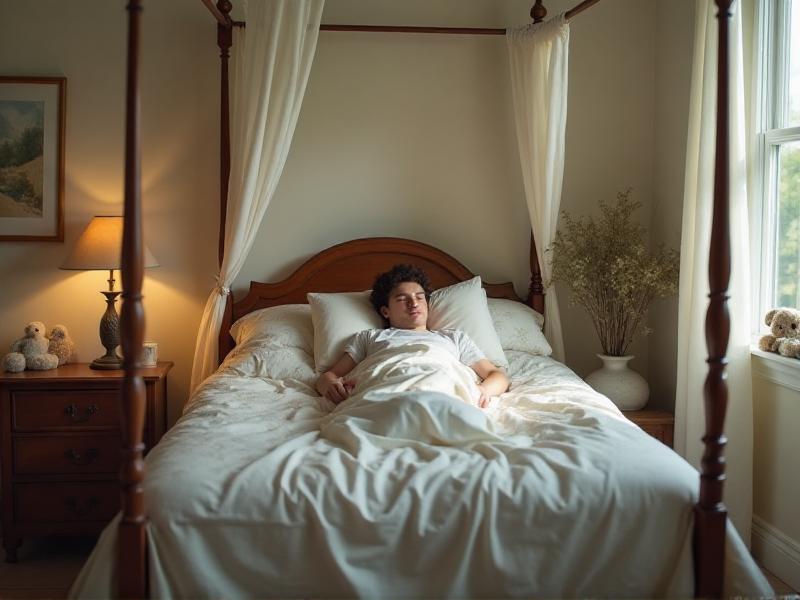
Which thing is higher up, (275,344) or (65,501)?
(275,344)

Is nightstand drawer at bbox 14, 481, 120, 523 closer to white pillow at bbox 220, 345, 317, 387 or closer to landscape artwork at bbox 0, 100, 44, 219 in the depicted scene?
white pillow at bbox 220, 345, 317, 387

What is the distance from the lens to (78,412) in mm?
3670

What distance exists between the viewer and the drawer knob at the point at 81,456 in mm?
3656

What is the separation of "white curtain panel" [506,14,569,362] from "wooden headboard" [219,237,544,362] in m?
0.23

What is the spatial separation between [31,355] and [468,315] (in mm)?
1968

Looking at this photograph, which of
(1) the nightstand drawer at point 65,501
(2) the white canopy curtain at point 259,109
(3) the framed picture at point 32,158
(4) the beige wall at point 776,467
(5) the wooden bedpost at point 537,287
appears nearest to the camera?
A: (4) the beige wall at point 776,467

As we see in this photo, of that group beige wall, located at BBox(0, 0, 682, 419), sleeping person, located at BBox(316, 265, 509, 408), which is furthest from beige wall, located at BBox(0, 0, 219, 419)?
sleeping person, located at BBox(316, 265, 509, 408)

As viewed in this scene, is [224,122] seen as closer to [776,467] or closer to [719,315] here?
[719,315]

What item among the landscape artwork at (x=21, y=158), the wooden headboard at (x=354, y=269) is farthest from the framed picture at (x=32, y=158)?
the wooden headboard at (x=354, y=269)

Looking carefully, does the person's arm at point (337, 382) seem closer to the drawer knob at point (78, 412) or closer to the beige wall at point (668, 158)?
the drawer knob at point (78, 412)

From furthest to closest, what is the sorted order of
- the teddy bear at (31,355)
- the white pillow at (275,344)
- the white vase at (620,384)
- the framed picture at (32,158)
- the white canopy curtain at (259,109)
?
the framed picture at (32,158) < the white vase at (620,384) < the teddy bear at (31,355) < the white pillow at (275,344) < the white canopy curtain at (259,109)

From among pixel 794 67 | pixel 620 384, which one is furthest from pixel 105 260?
pixel 794 67

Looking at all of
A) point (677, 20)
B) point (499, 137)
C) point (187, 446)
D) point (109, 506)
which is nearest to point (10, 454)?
point (109, 506)

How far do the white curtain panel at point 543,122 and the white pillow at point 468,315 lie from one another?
420 mm
